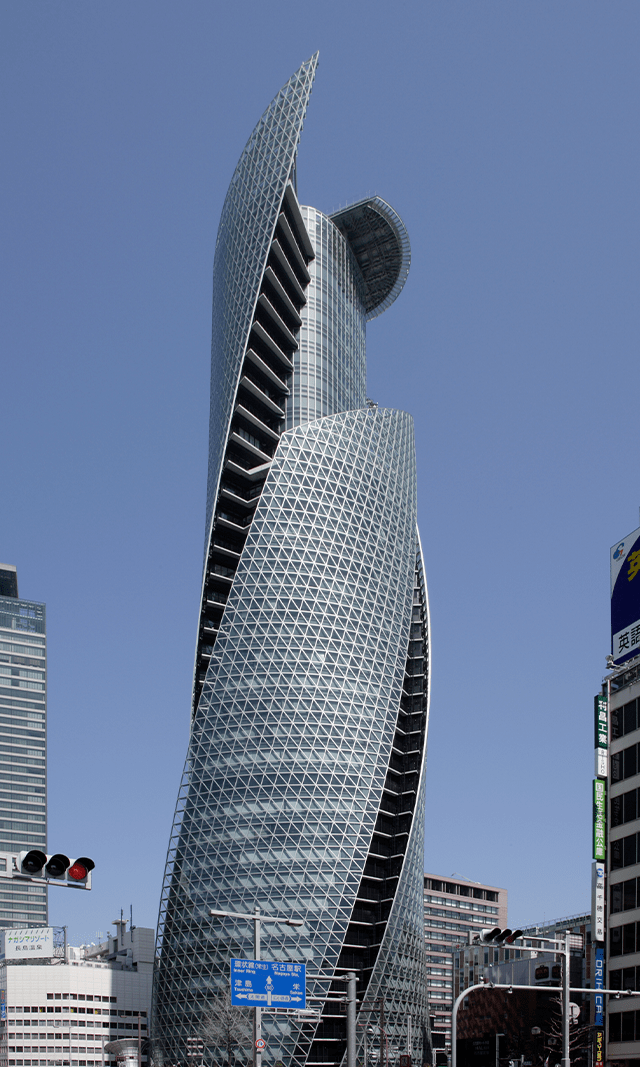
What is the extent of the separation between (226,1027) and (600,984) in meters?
51.5

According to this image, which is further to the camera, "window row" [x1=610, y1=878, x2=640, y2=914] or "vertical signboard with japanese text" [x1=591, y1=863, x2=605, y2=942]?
"vertical signboard with japanese text" [x1=591, y1=863, x2=605, y2=942]

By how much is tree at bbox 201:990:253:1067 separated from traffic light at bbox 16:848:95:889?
88664 millimetres

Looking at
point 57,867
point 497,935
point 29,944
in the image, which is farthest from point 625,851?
point 29,944

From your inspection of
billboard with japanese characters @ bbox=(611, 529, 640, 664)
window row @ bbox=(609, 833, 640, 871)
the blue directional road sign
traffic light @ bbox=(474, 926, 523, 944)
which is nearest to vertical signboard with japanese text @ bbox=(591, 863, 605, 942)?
window row @ bbox=(609, 833, 640, 871)

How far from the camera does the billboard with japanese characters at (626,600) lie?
7525 cm

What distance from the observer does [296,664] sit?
126 m

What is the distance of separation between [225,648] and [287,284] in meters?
50.3

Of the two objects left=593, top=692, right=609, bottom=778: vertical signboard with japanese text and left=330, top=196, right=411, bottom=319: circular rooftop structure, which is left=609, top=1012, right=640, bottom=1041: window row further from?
left=330, top=196, right=411, bottom=319: circular rooftop structure

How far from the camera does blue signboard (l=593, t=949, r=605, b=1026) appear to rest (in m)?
68.7

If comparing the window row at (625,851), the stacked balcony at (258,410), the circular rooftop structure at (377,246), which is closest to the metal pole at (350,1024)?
the window row at (625,851)

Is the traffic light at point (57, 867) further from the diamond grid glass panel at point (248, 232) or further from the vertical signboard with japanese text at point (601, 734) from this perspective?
the diamond grid glass panel at point (248, 232)

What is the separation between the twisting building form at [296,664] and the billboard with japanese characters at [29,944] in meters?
42.4

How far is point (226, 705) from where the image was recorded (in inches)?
4941

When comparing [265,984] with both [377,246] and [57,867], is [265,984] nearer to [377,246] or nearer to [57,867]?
[57,867]
